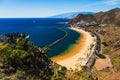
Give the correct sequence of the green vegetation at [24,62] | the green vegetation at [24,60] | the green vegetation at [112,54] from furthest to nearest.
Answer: the green vegetation at [24,60], the green vegetation at [24,62], the green vegetation at [112,54]

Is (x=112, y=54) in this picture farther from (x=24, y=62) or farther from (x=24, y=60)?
(x=24, y=60)

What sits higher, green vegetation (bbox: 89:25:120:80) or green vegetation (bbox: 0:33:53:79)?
green vegetation (bbox: 0:33:53:79)

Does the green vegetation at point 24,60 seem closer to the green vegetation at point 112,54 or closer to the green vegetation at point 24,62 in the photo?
the green vegetation at point 24,62

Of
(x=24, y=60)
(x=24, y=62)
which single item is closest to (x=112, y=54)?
(x=24, y=62)

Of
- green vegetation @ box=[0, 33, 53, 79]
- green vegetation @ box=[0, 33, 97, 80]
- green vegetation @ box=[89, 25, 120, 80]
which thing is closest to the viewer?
green vegetation @ box=[89, 25, 120, 80]

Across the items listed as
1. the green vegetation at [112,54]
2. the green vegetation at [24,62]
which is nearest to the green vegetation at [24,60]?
the green vegetation at [24,62]

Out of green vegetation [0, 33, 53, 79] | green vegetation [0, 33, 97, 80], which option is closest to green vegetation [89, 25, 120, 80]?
green vegetation [0, 33, 97, 80]

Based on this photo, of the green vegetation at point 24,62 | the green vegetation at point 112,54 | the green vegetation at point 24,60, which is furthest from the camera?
the green vegetation at point 24,60

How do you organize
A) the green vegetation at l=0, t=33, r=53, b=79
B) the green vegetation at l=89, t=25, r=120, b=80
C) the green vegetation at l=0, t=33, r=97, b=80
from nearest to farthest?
the green vegetation at l=89, t=25, r=120, b=80 → the green vegetation at l=0, t=33, r=97, b=80 → the green vegetation at l=0, t=33, r=53, b=79

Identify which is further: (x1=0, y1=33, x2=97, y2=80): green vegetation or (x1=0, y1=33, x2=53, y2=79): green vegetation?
(x1=0, y1=33, x2=53, y2=79): green vegetation

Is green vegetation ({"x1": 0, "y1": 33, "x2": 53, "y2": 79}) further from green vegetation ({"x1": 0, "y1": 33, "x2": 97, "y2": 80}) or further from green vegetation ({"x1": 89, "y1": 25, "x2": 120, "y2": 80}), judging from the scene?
green vegetation ({"x1": 89, "y1": 25, "x2": 120, "y2": 80})

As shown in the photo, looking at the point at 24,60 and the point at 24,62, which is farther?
the point at 24,62
